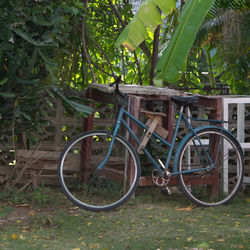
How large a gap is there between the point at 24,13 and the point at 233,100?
8.96 feet

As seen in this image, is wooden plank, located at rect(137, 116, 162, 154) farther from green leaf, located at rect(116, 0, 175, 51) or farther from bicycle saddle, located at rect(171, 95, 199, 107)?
green leaf, located at rect(116, 0, 175, 51)

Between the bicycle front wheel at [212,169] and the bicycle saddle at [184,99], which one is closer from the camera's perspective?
the bicycle saddle at [184,99]

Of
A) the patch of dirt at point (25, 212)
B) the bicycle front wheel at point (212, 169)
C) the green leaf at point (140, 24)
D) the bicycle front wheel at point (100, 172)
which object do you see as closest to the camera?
the patch of dirt at point (25, 212)

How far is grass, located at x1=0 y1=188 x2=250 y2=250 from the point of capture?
3.91 m

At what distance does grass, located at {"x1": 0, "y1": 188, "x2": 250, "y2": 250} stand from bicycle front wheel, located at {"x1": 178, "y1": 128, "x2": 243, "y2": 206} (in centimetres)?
21

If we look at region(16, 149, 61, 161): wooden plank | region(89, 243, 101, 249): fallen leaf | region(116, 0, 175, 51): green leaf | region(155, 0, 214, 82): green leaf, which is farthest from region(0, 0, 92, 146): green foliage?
region(89, 243, 101, 249): fallen leaf

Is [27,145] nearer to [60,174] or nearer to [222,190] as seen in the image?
[60,174]

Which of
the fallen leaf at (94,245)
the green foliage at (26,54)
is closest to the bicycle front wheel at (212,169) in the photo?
the green foliage at (26,54)

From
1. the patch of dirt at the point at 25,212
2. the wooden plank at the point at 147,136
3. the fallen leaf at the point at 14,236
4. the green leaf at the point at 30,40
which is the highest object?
the green leaf at the point at 30,40

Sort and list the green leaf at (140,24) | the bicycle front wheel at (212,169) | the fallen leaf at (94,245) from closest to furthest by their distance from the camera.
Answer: the fallen leaf at (94,245), the bicycle front wheel at (212,169), the green leaf at (140,24)

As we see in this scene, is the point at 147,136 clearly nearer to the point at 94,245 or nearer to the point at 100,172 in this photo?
the point at 100,172

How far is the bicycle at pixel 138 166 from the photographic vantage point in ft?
16.3

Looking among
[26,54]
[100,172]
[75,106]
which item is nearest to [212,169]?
[100,172]

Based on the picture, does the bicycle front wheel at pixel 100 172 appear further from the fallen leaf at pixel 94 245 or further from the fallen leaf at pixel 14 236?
the fallen leaf at pixel 14 236
